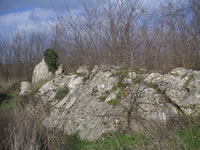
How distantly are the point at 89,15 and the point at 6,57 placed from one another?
392 inches

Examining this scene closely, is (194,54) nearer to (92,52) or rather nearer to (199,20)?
(199,20)

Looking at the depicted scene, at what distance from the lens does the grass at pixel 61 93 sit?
23.4 ft

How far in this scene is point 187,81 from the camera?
486 centimetres

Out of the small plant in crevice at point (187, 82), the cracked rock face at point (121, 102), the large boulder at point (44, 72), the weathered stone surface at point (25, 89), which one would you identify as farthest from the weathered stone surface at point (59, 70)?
the small plant in crevice at point (187, 82)

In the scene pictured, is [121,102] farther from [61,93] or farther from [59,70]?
[59,70]

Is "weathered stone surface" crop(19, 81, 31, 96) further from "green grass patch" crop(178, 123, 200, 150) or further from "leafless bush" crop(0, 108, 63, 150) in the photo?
"green grass patch" crop(178, 123, 200, 150)

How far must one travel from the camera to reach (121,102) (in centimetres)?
480

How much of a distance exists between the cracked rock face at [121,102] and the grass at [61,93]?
83 cm

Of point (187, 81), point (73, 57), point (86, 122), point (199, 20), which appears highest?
point (199, 20)

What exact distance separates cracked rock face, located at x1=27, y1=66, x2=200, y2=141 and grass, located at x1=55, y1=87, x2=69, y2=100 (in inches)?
32.8

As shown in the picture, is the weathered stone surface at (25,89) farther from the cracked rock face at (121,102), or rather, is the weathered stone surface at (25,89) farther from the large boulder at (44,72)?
the cracked rock face at (121,102)

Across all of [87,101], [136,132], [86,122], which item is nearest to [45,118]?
[86,122]

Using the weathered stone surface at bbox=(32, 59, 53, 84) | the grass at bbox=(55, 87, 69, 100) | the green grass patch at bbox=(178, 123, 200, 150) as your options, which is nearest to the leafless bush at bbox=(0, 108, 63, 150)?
the green grass patch at bbox=(178, 123, 200, 150)

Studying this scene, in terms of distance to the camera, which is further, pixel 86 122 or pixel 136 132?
pixel 86 122
